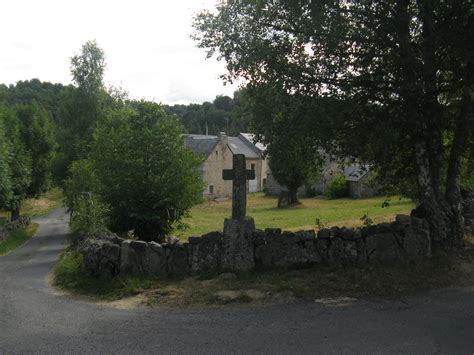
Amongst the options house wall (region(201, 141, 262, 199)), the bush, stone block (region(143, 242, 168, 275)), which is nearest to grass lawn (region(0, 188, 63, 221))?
house wall (region(201, 141, 262, 199))

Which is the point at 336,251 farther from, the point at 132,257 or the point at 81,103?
the point at 81,103

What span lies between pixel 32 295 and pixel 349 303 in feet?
23.4

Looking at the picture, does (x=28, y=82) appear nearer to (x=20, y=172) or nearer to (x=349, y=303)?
(x=20, y=172)

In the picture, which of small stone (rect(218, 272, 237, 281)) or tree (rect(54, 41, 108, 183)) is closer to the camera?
small stone (rect(218, 272, 237, 281))

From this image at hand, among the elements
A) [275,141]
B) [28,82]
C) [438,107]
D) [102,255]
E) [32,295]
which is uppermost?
[28,82]

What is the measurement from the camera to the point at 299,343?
272 inches

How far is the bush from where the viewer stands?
52.2 metres

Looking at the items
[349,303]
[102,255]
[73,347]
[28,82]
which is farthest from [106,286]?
[28,82]

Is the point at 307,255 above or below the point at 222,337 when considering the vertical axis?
above

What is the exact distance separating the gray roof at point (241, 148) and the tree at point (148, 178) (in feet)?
157

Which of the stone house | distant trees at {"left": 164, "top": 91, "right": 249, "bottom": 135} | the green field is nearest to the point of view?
the green field

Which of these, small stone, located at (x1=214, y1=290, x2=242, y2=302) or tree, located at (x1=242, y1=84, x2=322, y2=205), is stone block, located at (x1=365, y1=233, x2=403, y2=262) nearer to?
tree, located at (x1=242, y1=84, x2=322, y2=205)

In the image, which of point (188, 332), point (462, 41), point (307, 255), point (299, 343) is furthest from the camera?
point (307, 255)

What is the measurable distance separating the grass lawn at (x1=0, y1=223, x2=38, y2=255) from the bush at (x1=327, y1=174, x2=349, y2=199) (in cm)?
2936
